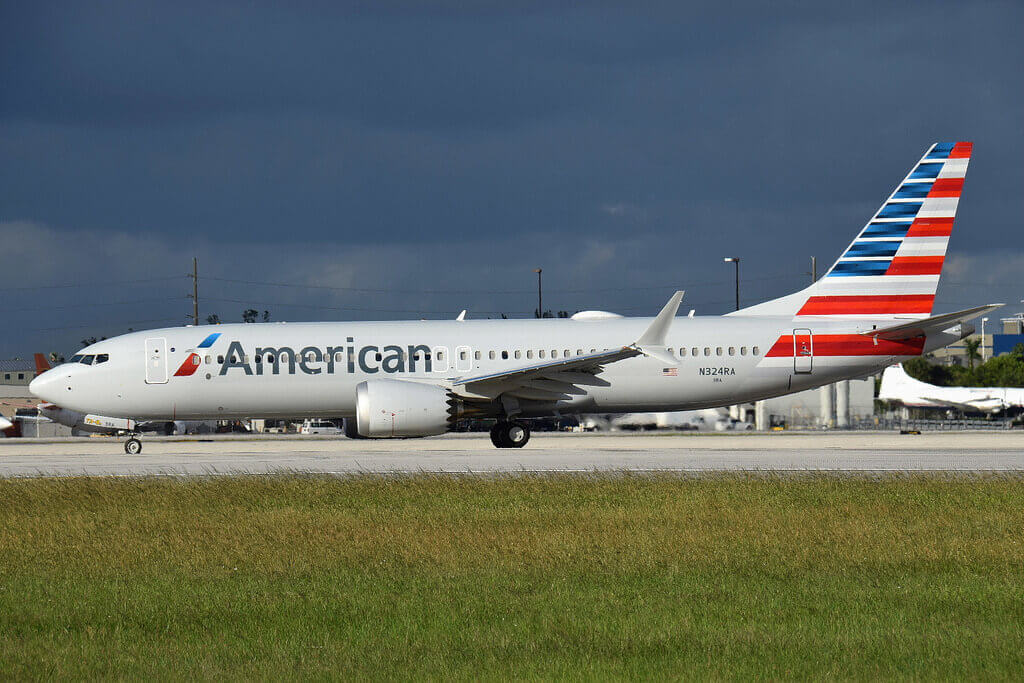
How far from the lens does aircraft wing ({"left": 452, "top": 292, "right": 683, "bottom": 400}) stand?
27.9 meters

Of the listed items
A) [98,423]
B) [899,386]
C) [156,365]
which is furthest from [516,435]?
[899,386]

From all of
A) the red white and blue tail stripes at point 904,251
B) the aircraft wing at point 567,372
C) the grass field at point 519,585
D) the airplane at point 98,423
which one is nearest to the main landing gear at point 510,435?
the aircraft wing at point 567,372

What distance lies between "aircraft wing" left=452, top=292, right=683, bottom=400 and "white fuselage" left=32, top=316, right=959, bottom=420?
510 millimetres

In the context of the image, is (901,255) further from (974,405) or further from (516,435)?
(974,405)

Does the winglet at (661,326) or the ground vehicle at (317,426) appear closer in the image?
the winglet at (661,326)

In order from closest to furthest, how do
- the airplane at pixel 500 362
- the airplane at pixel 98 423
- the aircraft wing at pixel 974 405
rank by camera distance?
the airplane at pixel 500 362 → the airplane at pixel 98 423 → the aircraft wing at pixel 974 405

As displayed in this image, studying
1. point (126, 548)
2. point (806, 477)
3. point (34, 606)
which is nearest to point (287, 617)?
point (34, 606)

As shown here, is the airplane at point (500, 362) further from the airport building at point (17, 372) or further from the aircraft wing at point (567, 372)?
the airport building at point (17, 372)

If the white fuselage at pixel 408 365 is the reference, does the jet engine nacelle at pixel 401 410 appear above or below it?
below

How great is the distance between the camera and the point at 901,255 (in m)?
31.4

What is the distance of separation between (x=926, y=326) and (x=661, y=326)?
744 centimetres

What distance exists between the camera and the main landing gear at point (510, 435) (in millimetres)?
30141

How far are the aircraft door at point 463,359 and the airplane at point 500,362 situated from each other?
0.04 meters

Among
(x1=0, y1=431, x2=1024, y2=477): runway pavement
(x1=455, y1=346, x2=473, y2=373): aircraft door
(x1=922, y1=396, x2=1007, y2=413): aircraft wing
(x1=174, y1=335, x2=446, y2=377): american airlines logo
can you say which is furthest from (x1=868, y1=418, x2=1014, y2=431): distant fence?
(x1=174, y1=335, x2=446, y2=377): american airlines logo
